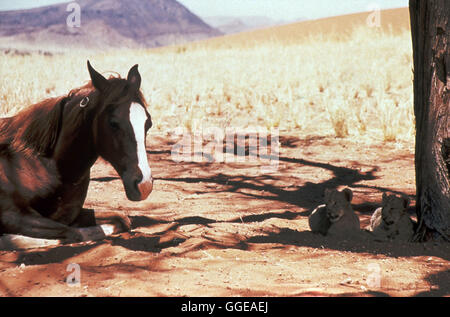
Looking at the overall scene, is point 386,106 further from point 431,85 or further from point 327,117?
point 431,85

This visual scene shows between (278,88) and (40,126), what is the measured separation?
11.1m

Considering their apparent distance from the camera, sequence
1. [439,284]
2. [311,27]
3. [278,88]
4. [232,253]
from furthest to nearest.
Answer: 1. [311,27]
2. [278,88]
3. [232,253]
4. [439,284]

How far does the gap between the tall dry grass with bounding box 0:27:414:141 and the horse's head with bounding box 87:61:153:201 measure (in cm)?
59

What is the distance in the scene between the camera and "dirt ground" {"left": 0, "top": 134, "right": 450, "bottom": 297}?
2.90 m

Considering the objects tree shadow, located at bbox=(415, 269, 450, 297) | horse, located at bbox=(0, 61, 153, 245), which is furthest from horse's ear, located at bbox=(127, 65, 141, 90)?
tree shadow, located at bbox=(415, 269, 450, 297)

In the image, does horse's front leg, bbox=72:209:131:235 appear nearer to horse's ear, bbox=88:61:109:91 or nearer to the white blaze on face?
the white blaze on face

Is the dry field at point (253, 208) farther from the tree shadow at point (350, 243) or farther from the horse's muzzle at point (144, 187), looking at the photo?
the horse's muzzle at point (144, 187)

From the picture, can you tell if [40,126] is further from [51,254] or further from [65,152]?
[51,254]

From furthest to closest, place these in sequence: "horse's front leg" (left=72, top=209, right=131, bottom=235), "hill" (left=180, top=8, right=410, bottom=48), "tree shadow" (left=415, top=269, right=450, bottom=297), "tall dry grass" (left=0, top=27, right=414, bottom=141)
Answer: "hill" (left=180, top=8, right=410, bottom=48), "tall dry grass" (left=0, top=27, right=414, bottom=141), "horse's front leg" (left=72, top=209, right=131, bottom=235), "tree shadow" (left=415, top=269, right=450, bottom=297)

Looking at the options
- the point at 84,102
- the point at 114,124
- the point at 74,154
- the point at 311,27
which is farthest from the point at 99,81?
the point at 311,27

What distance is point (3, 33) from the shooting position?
104 ft

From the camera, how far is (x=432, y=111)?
3.94 meters
